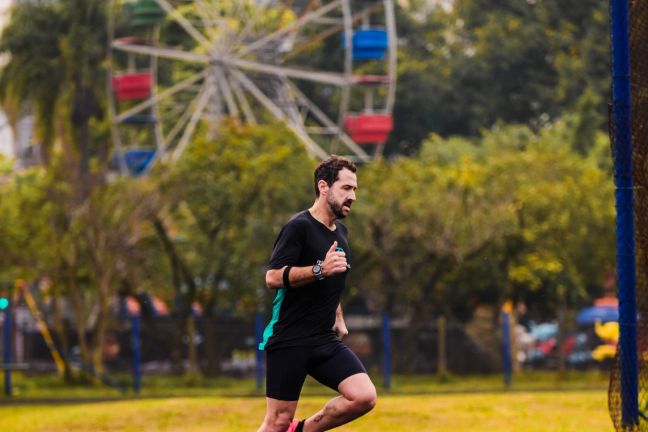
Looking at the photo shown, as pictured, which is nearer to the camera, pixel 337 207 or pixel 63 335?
pixel 337 207

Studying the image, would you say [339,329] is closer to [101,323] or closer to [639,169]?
[639,169]

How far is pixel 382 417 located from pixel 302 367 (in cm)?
721

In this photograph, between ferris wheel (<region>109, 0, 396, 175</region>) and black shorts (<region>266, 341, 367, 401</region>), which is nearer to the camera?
black shorts (<region>266, 341, 367, 401</region>)

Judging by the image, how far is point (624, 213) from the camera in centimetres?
1045

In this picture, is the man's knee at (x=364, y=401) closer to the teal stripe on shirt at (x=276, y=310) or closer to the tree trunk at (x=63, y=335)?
the teal stripe on shirt at (x=276, y=310)

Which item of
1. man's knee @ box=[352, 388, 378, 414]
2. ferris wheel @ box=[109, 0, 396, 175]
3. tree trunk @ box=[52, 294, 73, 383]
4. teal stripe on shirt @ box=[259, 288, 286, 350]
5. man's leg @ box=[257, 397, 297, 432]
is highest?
ferris wheel @ box=[109, 0, 396, 175]

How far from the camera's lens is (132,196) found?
29.4 metres

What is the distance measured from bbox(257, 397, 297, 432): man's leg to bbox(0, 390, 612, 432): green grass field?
5.31 meters

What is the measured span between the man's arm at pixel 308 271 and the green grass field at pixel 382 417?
18.7 ft

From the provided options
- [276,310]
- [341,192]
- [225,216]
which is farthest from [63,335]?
[341,192]

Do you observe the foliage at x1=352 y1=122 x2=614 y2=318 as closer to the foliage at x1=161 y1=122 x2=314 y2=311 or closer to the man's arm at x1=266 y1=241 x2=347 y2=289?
the foliage at x1=161 y1=122 x2=314 y2=311

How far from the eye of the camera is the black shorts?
825cm

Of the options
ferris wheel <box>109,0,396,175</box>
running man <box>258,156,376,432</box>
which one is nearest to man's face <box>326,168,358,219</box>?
running man <box>258,156,376,432</box>

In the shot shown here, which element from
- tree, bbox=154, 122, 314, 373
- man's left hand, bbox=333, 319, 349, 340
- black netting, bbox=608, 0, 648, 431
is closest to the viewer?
man's left hand, bbox=333, 319, 349, 340
